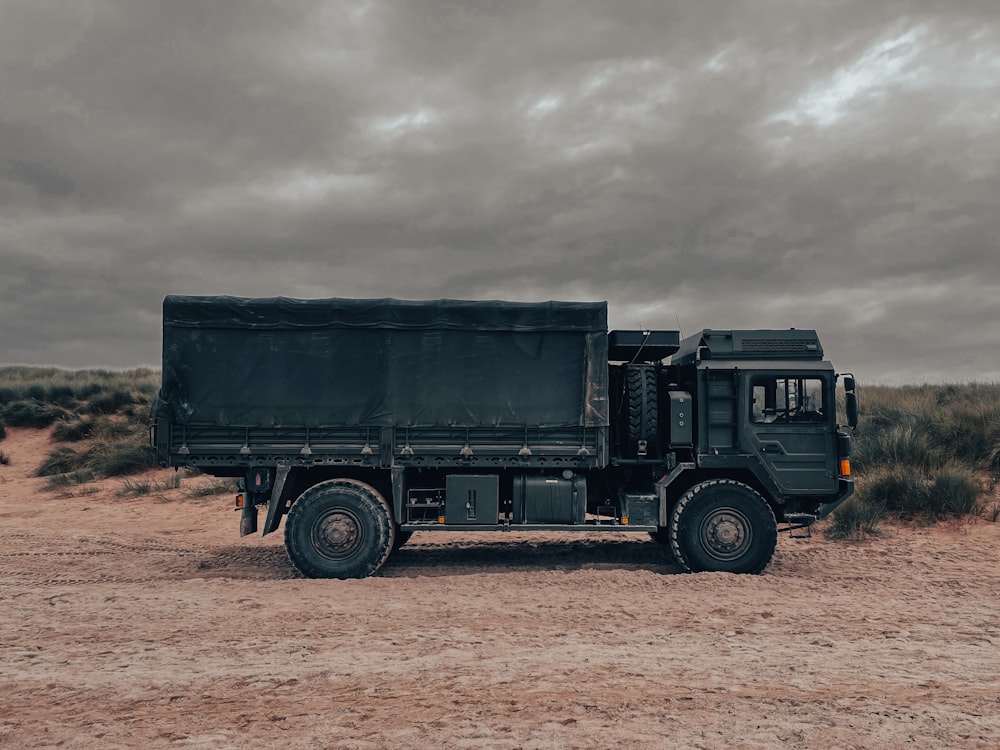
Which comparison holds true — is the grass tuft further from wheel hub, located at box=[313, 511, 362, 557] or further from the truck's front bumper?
wheel hub, located at box=[313, 511, 362, 557]

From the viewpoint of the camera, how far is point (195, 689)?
5.43 meters

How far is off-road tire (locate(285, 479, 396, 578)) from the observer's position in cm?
938

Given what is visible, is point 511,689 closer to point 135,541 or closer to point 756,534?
point 756,534

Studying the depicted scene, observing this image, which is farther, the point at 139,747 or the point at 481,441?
the point at 481,441

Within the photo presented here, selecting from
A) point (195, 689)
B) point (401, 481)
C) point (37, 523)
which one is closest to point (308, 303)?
point (401, 481)

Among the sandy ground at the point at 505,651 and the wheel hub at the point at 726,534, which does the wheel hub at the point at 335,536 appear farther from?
the wheel hub at the point at 726,534

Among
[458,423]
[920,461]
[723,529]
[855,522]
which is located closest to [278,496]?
[458,423]

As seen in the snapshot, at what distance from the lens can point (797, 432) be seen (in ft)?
31.7

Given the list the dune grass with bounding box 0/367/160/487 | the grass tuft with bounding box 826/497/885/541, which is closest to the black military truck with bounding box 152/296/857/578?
the grass tuft with bounding box 826/497/885/541

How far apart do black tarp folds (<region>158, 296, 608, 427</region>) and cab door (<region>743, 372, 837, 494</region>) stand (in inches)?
82.8

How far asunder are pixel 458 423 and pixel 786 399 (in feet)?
14.8

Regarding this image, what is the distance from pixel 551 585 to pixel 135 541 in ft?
27.1

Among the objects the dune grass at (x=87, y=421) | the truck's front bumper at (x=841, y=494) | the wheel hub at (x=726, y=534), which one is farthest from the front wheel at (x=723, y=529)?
the dune grass at (x=87, y=421)

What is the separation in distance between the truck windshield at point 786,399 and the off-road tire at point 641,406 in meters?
1.33
